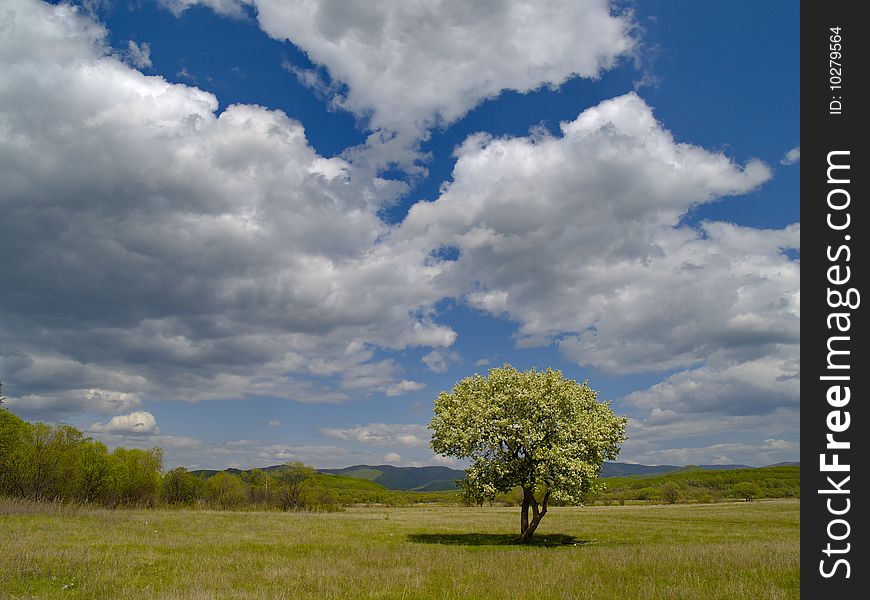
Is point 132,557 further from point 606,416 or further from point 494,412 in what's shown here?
point 606,416

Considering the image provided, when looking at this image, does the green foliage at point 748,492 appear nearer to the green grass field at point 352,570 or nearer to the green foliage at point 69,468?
the green grass field at point 352,570

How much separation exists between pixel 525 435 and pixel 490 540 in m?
9.30

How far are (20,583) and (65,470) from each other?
80.0 metres

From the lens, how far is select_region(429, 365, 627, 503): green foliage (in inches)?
1393

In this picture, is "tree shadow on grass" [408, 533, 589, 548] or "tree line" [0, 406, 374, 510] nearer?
"tree shadow on grass" [408, 533, 589, 548]

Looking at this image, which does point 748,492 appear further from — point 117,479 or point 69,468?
point 69,468

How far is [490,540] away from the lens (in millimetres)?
39031

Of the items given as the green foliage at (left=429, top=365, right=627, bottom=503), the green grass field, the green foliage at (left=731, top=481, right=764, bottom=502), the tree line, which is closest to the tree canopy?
the green foliage at (left=429, top=365, right=627, bottom=503)

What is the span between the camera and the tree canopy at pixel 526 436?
35.3 metres

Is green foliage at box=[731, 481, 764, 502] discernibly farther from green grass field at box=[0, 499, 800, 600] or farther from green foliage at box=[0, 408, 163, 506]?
green foliage at box=[0, 408, 163, 506]

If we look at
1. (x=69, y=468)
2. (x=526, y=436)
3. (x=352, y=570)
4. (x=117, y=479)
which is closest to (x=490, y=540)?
(x=526, y=436)
